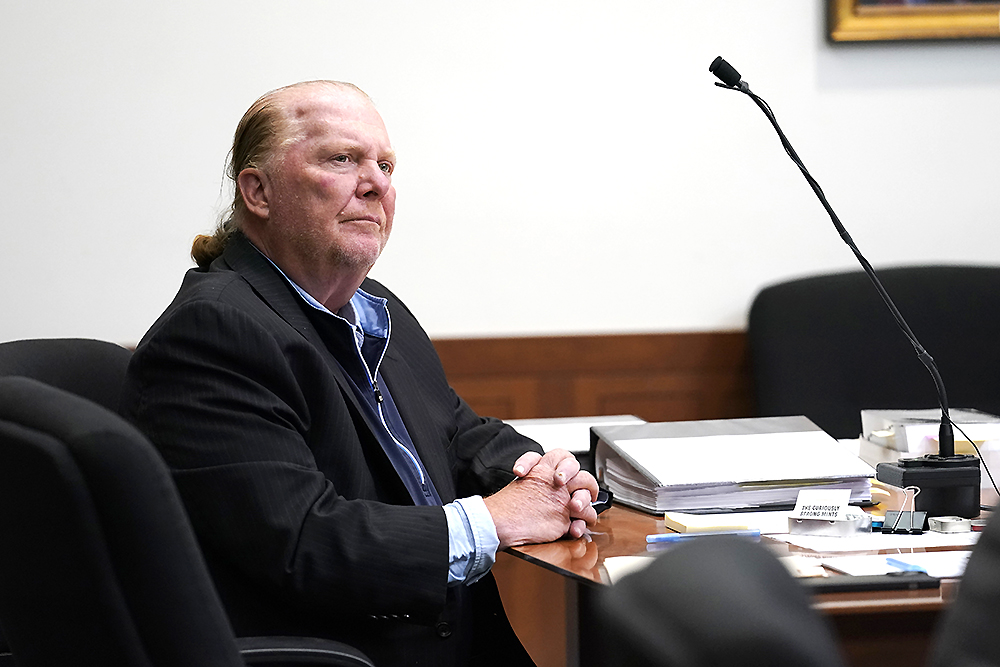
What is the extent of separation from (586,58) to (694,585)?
8.62 feet

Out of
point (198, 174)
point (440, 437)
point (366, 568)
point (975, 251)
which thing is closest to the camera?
point (366, 568)

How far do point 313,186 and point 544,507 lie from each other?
694 millimetres

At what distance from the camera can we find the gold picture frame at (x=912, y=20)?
2.90 meters

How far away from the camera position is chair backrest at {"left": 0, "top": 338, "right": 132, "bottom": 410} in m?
1.50

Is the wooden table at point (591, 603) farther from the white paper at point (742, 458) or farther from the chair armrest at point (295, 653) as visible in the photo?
the chair armrest at point (295, 653)

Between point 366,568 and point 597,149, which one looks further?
point 597,149

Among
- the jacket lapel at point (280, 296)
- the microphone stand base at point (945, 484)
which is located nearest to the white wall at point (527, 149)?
the jacket lapel at point (280, 296)

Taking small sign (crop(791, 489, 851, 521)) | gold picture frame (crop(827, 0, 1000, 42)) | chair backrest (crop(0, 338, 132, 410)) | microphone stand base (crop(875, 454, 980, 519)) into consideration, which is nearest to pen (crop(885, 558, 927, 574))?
Answer: small sign (crop(791, 489, 851, 521))

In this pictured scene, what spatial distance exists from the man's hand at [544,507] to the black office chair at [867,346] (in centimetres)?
137

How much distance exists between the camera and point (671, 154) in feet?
9.66

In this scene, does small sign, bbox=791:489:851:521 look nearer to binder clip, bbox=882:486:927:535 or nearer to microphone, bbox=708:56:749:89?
binder clip, bbox=882:486:927:535

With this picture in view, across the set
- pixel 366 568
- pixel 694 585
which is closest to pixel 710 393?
pixel 366 568

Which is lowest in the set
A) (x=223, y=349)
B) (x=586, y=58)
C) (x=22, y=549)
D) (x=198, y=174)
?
(x=22, y=549)

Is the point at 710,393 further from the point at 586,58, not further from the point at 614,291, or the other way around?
the point at 586,58
